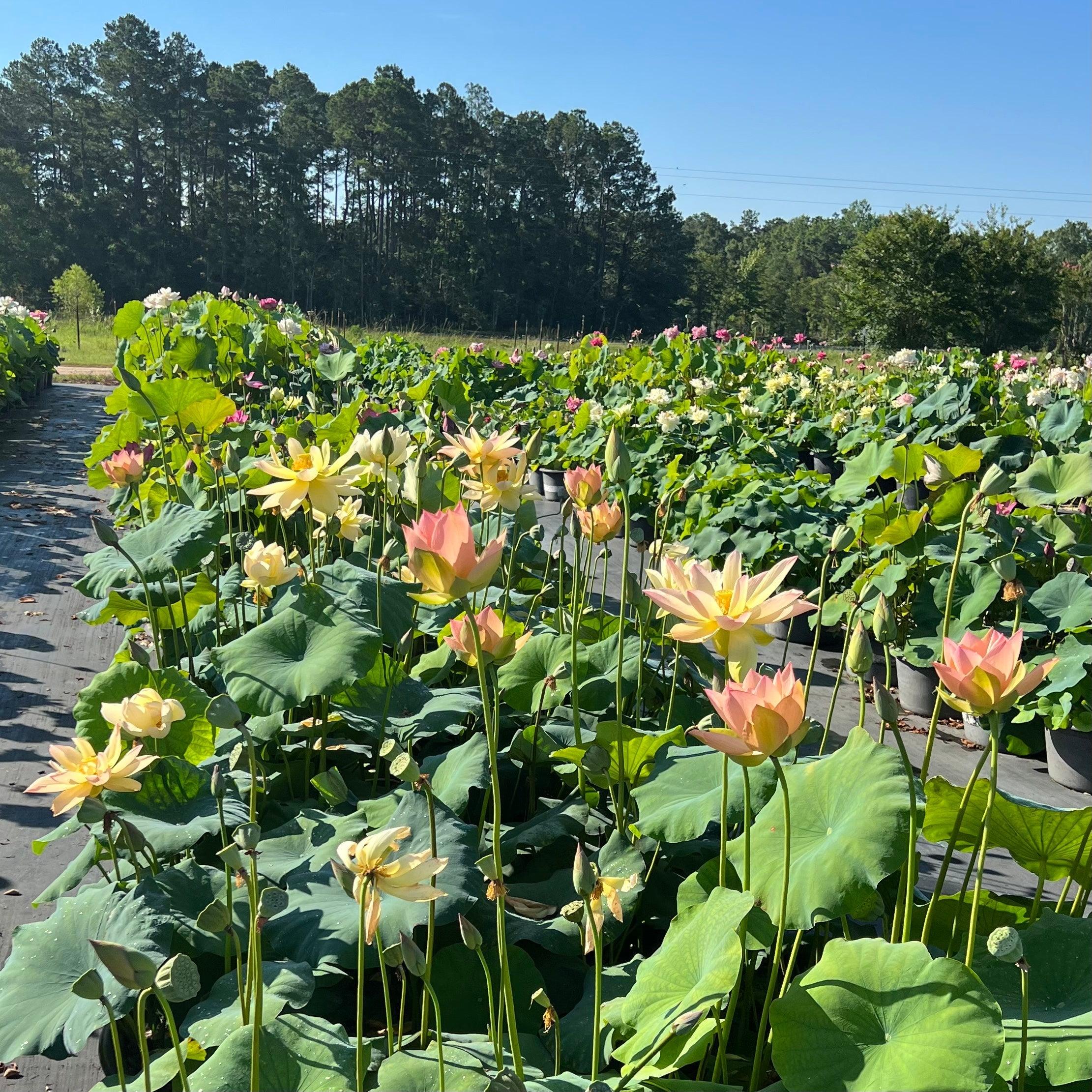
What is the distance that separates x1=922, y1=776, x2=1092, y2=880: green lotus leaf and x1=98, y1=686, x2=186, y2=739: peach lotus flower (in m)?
0.97

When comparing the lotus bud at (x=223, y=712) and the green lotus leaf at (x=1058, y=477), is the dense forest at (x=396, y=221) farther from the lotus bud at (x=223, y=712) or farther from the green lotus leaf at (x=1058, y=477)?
the lotus bud at (x=223, y=712)

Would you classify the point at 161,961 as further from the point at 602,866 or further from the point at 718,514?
the point at 718,514

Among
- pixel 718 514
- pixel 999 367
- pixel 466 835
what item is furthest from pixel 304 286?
pixel 466 835

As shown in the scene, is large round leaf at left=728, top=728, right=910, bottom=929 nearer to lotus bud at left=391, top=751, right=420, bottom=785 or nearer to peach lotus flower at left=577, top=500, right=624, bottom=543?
lotus bud at left=391, top=751, right=420, bottom=785

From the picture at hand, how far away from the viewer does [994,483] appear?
1.49 meters

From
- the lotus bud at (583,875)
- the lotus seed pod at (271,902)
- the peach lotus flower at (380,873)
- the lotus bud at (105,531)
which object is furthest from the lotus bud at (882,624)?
the lotus bud at (105,531)

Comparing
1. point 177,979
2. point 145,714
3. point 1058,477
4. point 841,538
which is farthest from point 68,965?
point 1058,477

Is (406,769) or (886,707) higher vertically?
(886,707)

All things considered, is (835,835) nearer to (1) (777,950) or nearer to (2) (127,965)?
(1) (777,950)

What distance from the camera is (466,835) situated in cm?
122

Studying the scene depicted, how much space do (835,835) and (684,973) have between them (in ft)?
0.66

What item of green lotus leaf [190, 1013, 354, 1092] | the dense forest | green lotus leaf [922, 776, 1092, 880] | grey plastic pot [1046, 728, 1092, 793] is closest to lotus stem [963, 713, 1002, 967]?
green lotus leaf [922, 776, 1092, 880]

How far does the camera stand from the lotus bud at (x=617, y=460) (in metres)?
1.46

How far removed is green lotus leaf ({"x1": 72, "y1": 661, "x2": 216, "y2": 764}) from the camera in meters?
1.61
